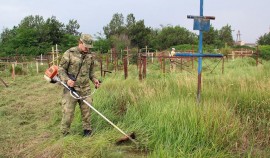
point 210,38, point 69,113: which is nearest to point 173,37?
point 210,38

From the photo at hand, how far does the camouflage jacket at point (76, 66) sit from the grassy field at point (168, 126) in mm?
760

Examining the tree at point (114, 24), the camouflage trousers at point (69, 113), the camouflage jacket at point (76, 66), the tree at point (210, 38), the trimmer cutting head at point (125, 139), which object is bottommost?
the trimmer cutting head at point (125, 139)

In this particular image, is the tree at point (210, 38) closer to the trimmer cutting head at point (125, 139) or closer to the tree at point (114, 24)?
the tree at point (114, 24)

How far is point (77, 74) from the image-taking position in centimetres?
543

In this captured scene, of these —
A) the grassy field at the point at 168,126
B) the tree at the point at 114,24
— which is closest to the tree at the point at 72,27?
the tree at the point at 114,24

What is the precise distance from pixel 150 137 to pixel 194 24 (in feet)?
6.59

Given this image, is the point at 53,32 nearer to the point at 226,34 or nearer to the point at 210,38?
the point at 210,38

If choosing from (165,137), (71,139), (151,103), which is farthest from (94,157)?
(151,103)

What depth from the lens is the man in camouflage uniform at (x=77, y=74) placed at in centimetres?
532

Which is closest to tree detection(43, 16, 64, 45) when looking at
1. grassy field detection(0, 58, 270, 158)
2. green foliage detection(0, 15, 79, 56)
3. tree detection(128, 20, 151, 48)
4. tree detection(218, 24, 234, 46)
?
green foliage detection(0, 15, 79, 56)

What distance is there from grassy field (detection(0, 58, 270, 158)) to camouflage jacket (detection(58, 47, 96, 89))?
760 mm

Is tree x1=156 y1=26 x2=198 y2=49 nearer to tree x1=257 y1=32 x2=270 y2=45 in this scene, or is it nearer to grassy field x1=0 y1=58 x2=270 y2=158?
tree x1=257 y1=32 x2=270 y2=45

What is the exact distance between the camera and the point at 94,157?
4.30m

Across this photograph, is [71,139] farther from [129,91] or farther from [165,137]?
[129,91]
